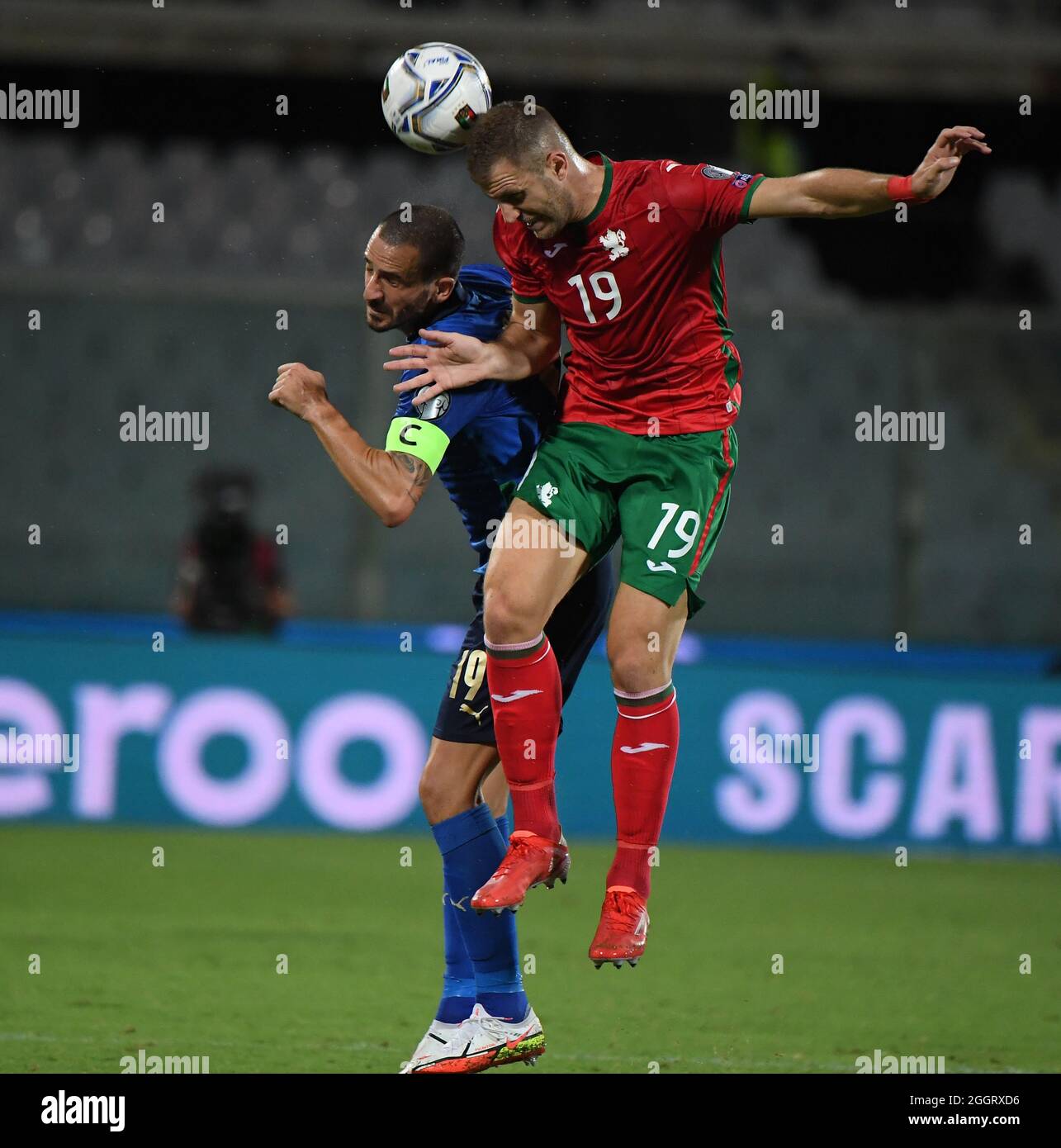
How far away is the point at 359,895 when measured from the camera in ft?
29.1

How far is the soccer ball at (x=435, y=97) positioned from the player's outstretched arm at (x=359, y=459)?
31.7 inches

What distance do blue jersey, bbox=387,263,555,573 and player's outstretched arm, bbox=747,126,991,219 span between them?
99 cm

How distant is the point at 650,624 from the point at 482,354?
0.96 meters

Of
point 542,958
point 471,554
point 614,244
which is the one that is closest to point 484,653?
point 614,244

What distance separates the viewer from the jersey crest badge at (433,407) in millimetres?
5137

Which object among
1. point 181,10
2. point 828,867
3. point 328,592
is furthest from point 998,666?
point 181,10

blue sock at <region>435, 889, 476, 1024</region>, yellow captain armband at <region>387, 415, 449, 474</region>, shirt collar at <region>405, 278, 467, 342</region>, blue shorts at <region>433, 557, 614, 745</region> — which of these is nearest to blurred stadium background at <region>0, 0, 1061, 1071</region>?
blue sock at <region>435, 889, 476, 1024</region>

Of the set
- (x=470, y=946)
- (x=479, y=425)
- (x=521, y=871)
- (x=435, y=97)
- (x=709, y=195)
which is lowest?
(x=470, y=946)

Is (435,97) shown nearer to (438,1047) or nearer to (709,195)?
(709,195)

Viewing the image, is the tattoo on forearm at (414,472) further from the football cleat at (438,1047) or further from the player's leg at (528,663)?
the football cleat at (438,1047)

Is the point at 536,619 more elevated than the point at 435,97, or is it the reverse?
the point at 435,97

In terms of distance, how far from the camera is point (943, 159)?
4461 millimetres
